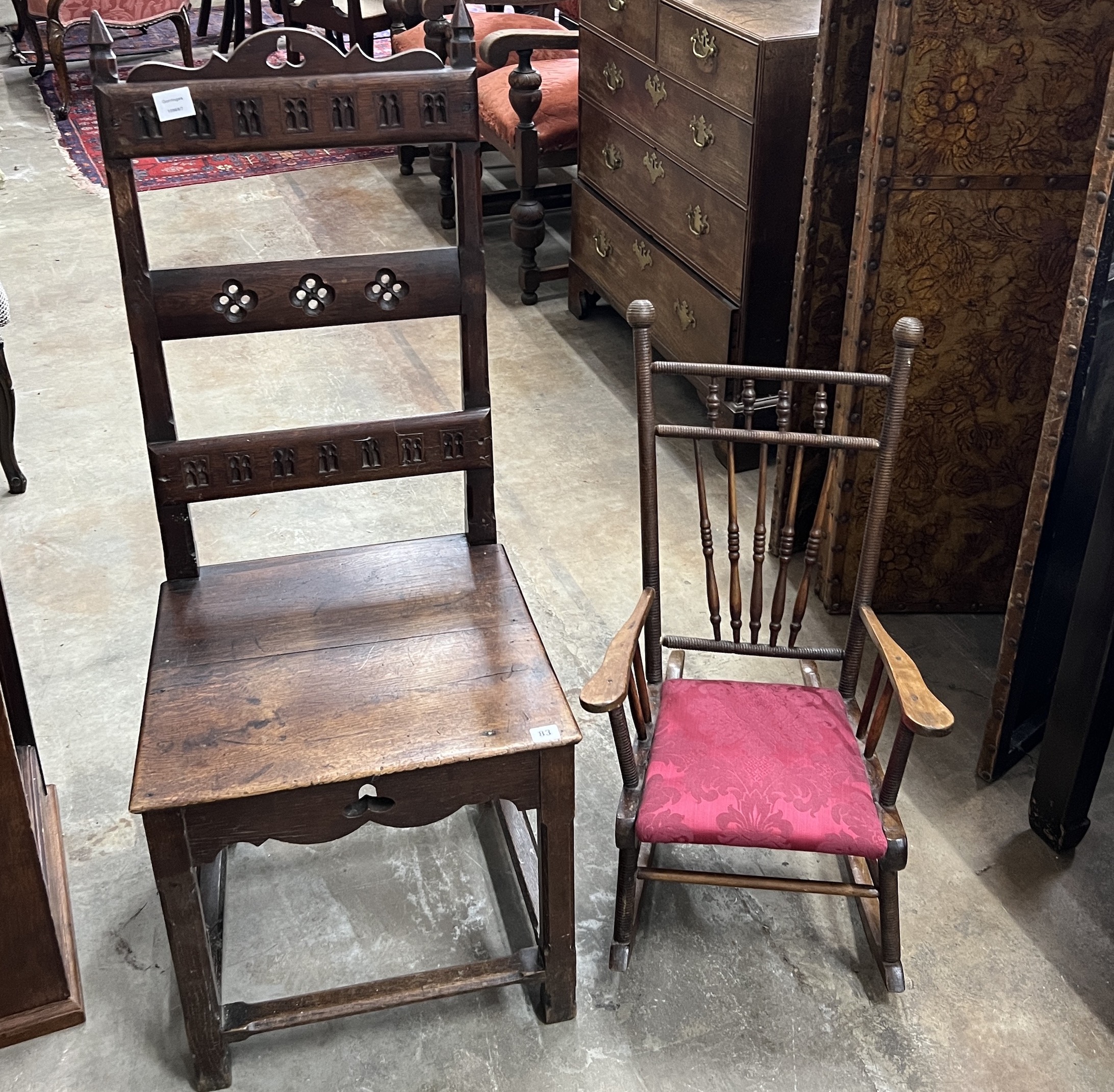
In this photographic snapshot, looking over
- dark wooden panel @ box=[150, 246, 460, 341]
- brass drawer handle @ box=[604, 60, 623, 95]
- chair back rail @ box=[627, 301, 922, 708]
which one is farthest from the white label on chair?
brass drawer handle @ box=[604, 60, 623, 95]

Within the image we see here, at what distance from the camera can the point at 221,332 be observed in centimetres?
191

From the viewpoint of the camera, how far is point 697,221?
338 centimetres

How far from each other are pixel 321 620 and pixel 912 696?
36.2 inches

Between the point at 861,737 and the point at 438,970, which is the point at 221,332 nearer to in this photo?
the point at 438,970

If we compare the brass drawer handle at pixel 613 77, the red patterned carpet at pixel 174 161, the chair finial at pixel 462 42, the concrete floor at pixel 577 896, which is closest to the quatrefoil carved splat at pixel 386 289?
the chair finial at pixel 462 42

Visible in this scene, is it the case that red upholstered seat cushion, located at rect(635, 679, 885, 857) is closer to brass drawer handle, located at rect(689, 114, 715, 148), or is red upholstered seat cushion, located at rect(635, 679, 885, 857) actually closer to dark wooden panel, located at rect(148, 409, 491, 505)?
dark wooden panel, located at rect(148, 409, 491, 505)

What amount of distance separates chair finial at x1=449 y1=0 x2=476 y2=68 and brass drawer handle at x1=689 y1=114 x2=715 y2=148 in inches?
59.0

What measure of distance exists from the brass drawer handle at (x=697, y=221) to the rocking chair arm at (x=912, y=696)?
5.53ft

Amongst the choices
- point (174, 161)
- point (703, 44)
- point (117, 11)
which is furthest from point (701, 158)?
point (117, 11)

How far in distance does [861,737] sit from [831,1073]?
1.79ft

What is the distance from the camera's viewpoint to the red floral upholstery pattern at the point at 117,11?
21.9ft

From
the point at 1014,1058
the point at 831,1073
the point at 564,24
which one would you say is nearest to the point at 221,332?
the point at 831,1073

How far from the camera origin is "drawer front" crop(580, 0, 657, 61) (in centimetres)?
341

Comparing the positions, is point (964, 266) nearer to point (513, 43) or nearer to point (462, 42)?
point (462, 42)
